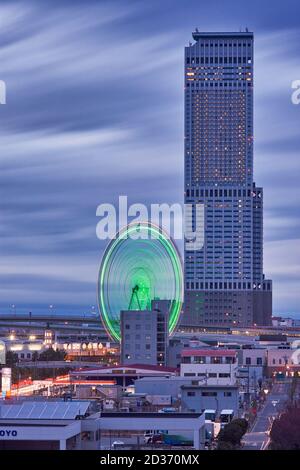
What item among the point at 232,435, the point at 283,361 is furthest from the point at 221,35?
the point at 232,435

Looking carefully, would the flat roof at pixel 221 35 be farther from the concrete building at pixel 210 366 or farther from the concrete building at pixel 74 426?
the concrete building at pixel 74 426

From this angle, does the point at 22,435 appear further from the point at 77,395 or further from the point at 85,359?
the point at 85,359

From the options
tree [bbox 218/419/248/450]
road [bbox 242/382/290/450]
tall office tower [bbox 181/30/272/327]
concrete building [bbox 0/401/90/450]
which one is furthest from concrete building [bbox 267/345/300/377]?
concrete building [bbox 0/401/90/450]

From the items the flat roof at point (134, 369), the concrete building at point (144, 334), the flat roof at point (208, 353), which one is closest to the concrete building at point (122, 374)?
the flat roof at point (134, 369)

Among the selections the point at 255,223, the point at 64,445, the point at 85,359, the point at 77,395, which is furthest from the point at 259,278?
the point at 64,445

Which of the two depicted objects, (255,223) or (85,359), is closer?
(85,359)

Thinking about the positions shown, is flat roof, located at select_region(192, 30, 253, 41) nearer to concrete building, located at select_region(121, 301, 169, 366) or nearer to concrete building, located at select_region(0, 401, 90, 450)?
concrete building, located at select_region(121, 301, 169, 366)
